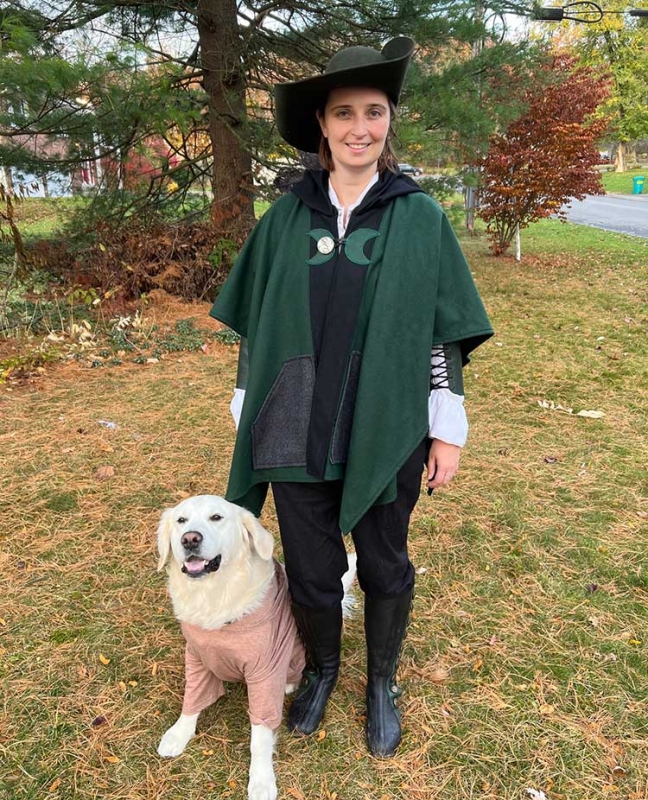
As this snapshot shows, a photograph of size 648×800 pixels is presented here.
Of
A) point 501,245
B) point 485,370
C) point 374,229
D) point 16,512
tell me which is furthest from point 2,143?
point 501,245

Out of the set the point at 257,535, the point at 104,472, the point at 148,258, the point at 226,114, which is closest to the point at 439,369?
the point at 257,535

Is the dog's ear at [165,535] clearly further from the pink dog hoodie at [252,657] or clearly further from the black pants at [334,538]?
the black pants at [334,538]

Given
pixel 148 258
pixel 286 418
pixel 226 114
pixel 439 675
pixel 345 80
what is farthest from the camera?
pixel 148 258

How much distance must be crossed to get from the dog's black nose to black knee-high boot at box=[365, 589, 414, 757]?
68 cm

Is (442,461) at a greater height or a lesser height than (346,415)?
lesser

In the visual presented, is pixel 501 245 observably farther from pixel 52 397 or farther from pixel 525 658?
pixel 525 658

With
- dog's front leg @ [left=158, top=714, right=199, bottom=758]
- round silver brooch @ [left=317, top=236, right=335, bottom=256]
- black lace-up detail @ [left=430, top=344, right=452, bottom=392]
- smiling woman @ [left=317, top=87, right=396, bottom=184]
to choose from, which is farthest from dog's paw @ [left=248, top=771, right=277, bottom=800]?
smiling woman @ [left=317, top=87, right=396, bottom=184]

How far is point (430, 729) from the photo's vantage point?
2.20 metres

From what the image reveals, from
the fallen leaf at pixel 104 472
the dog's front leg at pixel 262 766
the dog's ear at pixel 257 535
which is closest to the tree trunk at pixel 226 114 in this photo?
the fallen leaf at pixel 104 472

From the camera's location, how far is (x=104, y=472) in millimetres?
3990

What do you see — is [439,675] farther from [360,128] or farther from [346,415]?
[360,128]

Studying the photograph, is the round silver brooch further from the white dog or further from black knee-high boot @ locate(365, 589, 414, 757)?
black knee-high boot @ locate(365, 589, 414, 757)

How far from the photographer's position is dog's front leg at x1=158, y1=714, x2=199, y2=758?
2.09 meters

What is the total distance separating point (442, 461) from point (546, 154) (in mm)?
10421
